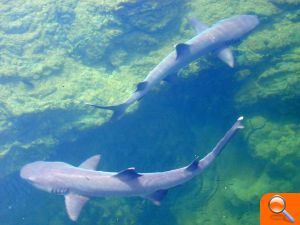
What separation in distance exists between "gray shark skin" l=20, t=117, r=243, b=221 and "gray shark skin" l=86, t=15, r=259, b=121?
4.14 feet

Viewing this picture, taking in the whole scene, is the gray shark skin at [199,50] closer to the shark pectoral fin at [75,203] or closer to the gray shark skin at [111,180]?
the gray shark skin at [111,180]

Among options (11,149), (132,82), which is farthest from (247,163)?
(11,149)

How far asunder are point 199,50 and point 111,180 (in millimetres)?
2967

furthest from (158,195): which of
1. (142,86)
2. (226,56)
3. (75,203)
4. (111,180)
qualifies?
(226,56)

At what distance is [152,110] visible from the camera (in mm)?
7188

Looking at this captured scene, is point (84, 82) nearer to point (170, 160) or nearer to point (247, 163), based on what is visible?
point (170, 160)

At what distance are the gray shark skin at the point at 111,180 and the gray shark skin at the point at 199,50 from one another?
1263mm

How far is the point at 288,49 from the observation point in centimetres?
663

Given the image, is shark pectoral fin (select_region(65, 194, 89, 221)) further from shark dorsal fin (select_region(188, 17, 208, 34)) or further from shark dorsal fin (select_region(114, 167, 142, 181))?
shark dorsal fin (select_region(188, 17, 208, 34))

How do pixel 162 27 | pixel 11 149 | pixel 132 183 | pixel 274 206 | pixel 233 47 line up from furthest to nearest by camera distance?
1. pixel 162 27
2. pixel 233 47
3. pixel 11 149
4. pixel 132 183
5. pixel 274 206

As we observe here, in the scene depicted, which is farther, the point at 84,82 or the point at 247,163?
the point at 84,82

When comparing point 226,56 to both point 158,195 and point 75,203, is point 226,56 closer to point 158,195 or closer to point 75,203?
point 158,195

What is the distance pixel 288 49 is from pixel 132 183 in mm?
4228

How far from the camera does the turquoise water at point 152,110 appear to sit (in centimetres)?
620
